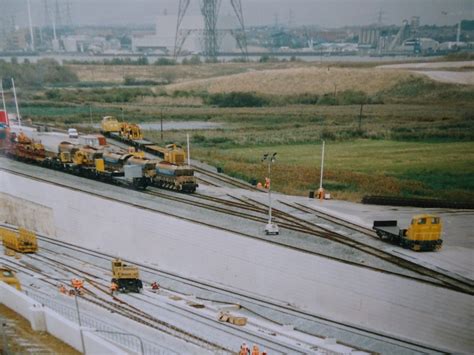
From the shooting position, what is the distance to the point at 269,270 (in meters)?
10.1

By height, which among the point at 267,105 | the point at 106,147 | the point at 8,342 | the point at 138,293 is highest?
the point at 267,105

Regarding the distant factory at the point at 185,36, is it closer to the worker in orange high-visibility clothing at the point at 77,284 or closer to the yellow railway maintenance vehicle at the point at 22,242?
the yellow railway maintenance vehicle at the point at 22,242

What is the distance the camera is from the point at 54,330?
7.67 m

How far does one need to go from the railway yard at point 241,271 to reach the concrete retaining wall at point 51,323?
43cm

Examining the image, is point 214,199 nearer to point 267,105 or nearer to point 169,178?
point 169,178

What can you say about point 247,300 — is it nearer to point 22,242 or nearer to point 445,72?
point 22,242

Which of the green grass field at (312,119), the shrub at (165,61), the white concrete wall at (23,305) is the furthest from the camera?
the shrub at (165,61)

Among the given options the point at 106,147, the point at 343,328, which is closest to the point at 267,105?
the point at 106,147

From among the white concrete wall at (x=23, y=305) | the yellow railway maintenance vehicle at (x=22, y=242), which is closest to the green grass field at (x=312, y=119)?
the yellow railway maintenance vehicle at (x=22, y=242)

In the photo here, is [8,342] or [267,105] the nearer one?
[8,342]

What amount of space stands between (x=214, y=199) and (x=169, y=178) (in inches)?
52.9

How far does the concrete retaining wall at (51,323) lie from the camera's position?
6.70 metres

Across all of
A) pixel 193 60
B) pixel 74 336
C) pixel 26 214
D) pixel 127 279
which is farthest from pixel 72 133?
pixel 74 336

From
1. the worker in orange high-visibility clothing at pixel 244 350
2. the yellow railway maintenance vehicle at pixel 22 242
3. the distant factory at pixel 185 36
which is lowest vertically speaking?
the yellow railway maintenance vehicle at pixel 22 242
